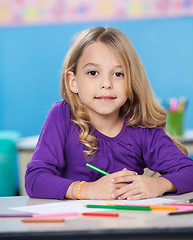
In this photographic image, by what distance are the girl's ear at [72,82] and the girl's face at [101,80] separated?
45mm

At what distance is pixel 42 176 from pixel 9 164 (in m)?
2.18

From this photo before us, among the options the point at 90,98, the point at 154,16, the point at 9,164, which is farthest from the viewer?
the point at 154,16

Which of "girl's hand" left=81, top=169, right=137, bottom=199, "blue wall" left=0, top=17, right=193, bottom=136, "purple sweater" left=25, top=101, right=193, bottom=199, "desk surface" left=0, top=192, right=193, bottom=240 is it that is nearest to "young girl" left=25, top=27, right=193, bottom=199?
"purple sweater" left=25, top=101, right=193, bottom=199

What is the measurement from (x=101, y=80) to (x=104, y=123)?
0.17m

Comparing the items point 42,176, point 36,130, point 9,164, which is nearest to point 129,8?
point 36,130

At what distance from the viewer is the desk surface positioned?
75 centimetres

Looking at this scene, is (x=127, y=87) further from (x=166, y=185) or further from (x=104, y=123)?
(x=166, y=185)

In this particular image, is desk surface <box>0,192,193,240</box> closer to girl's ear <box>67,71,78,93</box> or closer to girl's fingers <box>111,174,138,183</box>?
girl's fingers <box>111,174,138,183</box>

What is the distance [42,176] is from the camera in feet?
3.91

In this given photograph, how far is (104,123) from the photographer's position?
1409mm

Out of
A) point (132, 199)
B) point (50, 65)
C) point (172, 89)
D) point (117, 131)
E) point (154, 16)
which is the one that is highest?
point (154, 16)

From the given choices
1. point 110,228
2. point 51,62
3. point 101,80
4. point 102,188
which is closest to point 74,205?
point 102,188

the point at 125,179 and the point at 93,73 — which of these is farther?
the point at 93,73

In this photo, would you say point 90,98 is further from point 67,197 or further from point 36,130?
point 36,130
